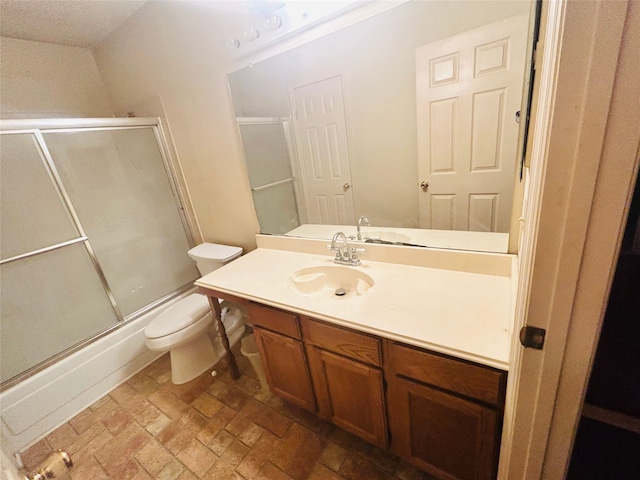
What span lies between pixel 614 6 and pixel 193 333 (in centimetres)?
206

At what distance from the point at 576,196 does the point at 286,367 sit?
1.26 m

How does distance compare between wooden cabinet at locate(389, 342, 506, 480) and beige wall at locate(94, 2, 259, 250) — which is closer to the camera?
wooden cabinet at locate(389, 342, 506, 480)

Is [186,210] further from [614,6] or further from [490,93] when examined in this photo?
[614,6]

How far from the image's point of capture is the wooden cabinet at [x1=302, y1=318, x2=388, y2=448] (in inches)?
39.6

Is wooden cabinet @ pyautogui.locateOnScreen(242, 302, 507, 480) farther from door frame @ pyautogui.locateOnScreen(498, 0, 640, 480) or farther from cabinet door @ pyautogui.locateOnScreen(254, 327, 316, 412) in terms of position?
door frame @ pyautogui.locateOnScreen(498, 0, 640, 480)

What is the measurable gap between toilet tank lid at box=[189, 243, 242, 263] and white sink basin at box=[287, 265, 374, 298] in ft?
2.23

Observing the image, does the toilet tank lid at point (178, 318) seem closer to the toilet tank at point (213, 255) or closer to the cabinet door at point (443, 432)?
the toilet tank at point (213, 255)

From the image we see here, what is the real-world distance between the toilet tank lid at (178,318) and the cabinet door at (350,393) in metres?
0.98

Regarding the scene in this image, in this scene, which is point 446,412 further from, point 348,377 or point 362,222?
point 362,222

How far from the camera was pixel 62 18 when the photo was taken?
67.1 inches

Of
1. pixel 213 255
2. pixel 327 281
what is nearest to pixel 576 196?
pixel 327 281

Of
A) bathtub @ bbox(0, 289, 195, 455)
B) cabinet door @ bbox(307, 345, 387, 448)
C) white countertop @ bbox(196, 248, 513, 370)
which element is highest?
white countertop @ bbox(196, 248, 513, 370)

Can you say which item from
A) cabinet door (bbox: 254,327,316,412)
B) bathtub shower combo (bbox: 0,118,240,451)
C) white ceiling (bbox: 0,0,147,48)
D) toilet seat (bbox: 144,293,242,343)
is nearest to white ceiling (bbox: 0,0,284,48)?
white ceiling (bbox: 0,0,147,48)

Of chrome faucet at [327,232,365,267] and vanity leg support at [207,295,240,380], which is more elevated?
chrome faucet at [327,232,365,267]
